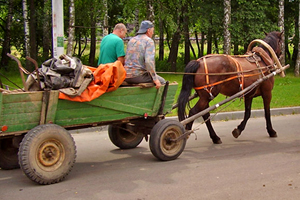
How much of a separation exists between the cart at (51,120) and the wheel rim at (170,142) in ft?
1.31

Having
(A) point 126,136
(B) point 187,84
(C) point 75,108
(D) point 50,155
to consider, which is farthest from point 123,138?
(D) point 50,155

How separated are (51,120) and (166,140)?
1.79 meters

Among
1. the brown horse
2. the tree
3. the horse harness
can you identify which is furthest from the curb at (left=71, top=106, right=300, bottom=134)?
the tree

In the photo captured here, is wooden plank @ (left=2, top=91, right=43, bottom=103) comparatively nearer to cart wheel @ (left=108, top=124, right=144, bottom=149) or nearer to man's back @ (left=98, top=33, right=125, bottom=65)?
man's back @ (left=98, top=33, right=125, bottom=65)

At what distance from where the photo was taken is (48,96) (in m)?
5.31

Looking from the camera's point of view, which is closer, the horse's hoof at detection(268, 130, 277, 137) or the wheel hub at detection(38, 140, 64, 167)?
the wheel hub at detection(38, 140, 64, 167)

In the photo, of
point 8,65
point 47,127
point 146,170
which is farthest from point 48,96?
point 8,65

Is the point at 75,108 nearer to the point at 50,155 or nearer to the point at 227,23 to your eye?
the point at 50,155

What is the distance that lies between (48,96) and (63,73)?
0.45 m

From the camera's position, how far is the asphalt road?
5074mm

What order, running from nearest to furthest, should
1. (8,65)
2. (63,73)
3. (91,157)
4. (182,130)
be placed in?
(63,73)
(182,130)
(91,157)
(8,65)

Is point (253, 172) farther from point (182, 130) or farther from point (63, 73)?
point (63, 73)

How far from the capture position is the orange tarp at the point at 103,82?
5.58 metres

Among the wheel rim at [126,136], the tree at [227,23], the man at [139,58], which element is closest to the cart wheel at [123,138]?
the wheel rim at [126,136]
